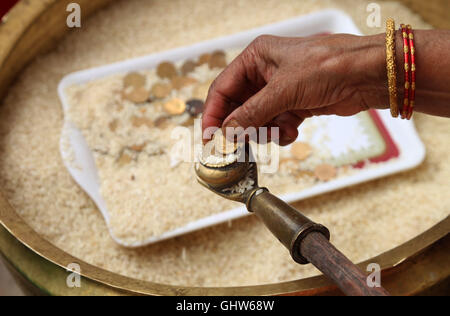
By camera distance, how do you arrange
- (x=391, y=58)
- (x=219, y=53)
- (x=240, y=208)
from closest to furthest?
(x=391, y=58) → (x=240, y=208) → (x=219, y=53)

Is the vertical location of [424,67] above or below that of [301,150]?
below

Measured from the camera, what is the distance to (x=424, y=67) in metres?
0.63

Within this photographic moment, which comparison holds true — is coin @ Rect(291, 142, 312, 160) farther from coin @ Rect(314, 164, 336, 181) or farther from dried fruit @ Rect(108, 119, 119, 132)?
dried fruit @ Rect(108, 119, 119, 132)

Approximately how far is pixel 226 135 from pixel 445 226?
1.08ft

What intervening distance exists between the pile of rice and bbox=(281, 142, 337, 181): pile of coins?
41mm

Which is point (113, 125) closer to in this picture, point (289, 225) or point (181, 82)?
point (181, 82)

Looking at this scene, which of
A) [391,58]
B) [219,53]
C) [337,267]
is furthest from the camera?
[219,53]

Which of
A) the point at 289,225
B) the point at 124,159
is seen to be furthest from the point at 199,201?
the point at 289,225

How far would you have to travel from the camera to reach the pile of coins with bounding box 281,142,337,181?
980 millimetres

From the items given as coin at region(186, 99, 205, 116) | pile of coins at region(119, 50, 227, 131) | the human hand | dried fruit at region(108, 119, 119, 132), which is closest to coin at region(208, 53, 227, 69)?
pile of coins at region(119, 50, 227, 131)

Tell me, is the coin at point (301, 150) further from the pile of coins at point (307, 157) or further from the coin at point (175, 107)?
the coin at point (175, 107)

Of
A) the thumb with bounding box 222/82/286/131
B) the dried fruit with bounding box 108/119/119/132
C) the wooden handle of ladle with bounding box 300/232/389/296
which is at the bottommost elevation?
the wooden handle of ladle with bounding box 300/232/389/296

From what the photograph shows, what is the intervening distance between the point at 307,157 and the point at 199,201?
0.25 metres
